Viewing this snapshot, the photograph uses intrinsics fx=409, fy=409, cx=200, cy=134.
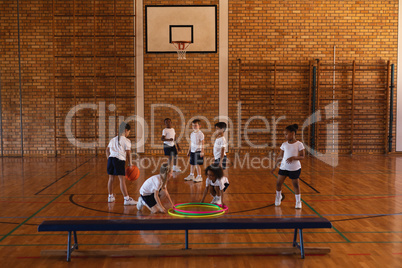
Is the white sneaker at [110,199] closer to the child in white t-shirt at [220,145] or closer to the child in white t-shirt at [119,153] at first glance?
the child in white t-shirt at [119,153]

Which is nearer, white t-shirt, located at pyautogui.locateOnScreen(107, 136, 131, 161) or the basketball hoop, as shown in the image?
white t-shirt, located at pyautogui.locateOnScreen(107, 136, 131, 161)

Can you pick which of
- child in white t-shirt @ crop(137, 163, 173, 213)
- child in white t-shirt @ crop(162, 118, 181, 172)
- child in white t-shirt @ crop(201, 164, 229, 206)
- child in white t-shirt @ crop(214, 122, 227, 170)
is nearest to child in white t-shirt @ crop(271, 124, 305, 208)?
child in white t-shirt @ crop(201, 164, 229, 206)

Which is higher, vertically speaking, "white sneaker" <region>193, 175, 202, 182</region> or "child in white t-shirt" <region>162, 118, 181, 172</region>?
"child in white t-shirt" <region>162, 118, 181, 172</region>

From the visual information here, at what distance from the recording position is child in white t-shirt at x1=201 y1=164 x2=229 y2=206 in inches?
249

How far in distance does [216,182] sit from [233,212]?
0.56 metres

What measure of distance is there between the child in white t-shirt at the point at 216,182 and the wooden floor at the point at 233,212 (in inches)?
11.6

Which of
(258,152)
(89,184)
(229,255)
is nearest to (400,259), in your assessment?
(229,255)

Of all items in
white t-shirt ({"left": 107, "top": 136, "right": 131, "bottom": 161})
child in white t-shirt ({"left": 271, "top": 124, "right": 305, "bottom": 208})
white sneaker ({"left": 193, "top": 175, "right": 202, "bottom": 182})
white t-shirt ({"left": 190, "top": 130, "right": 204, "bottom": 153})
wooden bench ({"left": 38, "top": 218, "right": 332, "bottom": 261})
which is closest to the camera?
wooden bench ({"left": 38, "top": 218, "right": 332, "bottom": 261})

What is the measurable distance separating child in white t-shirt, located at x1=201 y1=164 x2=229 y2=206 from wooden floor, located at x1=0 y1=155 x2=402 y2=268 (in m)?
0.29

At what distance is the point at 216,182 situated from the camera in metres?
6.78

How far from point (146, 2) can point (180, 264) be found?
1090 centimetres

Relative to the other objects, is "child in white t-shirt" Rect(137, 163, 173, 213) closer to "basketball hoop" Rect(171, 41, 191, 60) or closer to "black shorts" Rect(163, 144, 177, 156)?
"black shorts" Rect(163, 144, 177, 156)

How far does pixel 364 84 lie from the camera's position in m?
14.0

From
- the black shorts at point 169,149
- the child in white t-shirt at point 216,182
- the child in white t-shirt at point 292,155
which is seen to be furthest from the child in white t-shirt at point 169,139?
the child in white t-shirt at point 292,155
